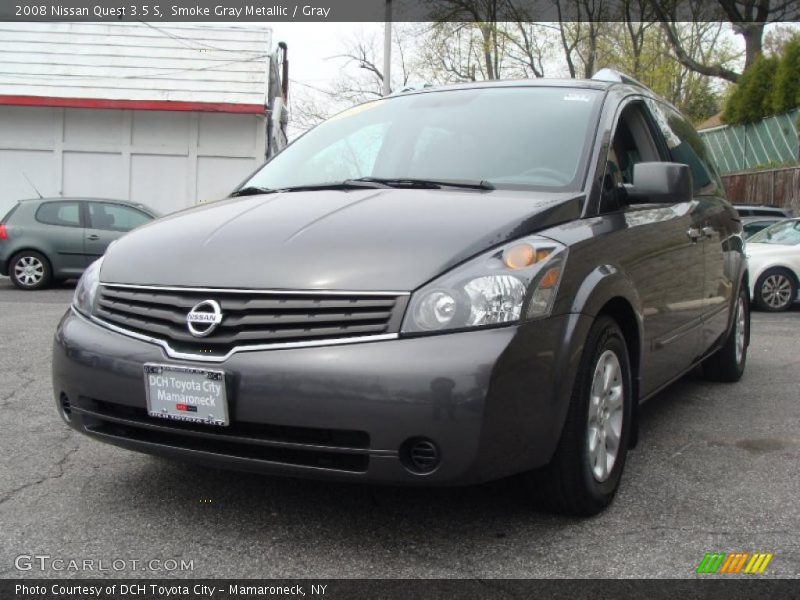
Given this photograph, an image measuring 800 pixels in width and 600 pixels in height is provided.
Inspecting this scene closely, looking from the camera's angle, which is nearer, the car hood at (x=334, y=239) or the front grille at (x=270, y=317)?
the front grille at (x=270, y=317)

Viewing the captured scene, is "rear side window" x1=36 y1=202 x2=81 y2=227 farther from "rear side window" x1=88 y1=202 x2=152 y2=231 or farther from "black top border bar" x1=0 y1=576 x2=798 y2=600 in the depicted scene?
"black top border bar" x1=0 y1=576 x2=798 y2=600

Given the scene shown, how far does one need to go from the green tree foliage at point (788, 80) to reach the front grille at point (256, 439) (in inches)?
993

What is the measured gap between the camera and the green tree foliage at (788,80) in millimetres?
24688

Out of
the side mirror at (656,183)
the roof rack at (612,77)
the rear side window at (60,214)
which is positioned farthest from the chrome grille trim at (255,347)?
the rear side window at (60,214)

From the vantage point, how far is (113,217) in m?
13.5

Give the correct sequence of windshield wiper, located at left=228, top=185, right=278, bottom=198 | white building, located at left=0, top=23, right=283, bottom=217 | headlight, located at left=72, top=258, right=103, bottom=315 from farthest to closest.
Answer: white building, located at left=0, top=23, right=283, bottom=217
windshield wiper, located at left=228, top=185, right=278, bottom=198
headlight, located at left=72, top=258, right=103, bottom=315

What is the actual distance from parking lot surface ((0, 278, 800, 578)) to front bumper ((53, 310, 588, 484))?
11.5 inches

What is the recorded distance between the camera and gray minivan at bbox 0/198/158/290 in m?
13.0

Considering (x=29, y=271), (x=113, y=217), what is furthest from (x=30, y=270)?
(x=113, y=217)

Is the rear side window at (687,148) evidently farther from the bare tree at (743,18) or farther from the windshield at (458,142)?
the bare tree at (743,18)

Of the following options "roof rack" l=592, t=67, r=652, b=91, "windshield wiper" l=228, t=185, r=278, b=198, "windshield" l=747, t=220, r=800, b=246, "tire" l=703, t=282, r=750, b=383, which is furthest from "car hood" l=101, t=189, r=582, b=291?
"windshield" l=747, t=220, r=800, b=246

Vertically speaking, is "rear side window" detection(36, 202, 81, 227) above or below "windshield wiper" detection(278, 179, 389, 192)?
below

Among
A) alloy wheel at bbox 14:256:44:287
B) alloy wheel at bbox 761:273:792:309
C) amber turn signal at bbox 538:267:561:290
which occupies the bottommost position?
alloy wheel at bbox 14:256:44:287

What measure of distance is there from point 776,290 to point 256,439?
10173 millimetres
